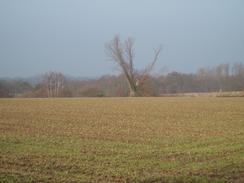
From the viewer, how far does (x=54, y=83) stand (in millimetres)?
77375

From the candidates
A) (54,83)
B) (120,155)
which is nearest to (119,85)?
(54,83)

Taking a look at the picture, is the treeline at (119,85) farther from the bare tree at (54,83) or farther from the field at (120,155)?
the field at (120,155)

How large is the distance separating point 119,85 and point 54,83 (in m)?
14.4

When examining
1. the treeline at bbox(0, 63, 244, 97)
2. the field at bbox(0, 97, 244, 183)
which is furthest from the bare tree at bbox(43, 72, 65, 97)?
Result: the field at bbox(0, 97, 244, 183)

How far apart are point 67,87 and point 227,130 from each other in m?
64.5

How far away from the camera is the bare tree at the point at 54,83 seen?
73.8 metres

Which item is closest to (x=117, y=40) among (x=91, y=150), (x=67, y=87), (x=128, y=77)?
(x=128, y=77)

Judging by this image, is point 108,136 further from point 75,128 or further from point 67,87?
point 67,87

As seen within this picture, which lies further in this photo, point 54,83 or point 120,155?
point 54,83

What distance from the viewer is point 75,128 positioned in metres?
18.1

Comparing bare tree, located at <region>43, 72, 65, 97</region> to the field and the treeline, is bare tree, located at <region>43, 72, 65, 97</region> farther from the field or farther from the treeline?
the field

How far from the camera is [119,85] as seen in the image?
81.2m

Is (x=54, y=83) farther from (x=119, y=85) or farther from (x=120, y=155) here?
(x=120, y=155)

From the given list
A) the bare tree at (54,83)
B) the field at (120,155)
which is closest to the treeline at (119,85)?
the bare tree at (54,83)
